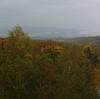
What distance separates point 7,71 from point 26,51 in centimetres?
986

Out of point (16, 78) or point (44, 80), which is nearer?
point (44, 80)

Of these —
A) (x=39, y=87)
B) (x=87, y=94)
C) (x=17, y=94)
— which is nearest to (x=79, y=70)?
(x=87, y=94)

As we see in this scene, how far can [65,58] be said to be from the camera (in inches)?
1095

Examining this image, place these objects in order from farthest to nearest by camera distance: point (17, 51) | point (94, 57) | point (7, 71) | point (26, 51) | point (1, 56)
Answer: point (94, 57) < point (26, 51) < point (17, 51) < point (1, 56) < point (7, 71)

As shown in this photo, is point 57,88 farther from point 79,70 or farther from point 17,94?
point 17,94

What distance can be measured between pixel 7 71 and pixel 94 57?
99.3 feet

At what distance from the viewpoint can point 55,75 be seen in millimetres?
17734

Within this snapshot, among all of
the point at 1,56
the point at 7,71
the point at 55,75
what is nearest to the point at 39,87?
the point at 55,75

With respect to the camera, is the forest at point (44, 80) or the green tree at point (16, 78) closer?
the forest at point (44, 80)

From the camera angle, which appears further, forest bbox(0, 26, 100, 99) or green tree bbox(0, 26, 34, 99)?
green tree bbox(0, 26, 34, 99)

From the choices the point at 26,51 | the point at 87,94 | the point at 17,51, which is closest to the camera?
the point at 87,94

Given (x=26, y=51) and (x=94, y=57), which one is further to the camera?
(x=94, y=57)

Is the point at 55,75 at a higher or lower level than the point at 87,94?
higher

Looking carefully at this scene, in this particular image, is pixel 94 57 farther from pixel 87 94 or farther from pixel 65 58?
pixel 87 94
